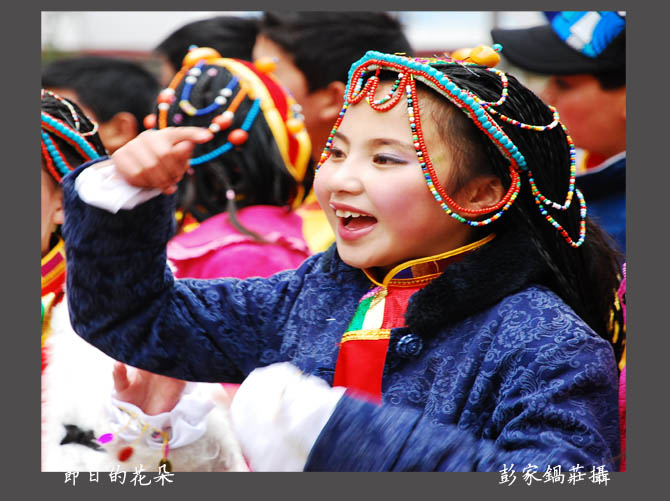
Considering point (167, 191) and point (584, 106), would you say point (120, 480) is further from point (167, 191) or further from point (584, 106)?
point (584, 106)

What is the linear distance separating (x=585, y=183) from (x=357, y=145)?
1875 mm

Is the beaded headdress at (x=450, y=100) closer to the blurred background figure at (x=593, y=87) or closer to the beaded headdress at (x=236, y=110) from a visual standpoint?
the beaded headdress at (x=236, y=110)

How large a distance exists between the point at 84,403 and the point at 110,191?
920 millimetres

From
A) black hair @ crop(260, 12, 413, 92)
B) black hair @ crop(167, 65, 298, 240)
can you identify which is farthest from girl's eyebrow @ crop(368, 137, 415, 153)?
black hair @ crop(260, 12, 413, 92)

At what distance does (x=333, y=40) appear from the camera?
4113mm

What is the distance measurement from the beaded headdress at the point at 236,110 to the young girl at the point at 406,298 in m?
0.91

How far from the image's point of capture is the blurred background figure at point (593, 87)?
3.37 metres

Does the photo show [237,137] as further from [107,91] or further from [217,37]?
[217,37]

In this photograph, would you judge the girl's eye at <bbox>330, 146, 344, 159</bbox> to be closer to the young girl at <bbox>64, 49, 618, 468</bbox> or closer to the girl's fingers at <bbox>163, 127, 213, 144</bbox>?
the young girl at <bbox>64, 49, 618, 468</bbox>

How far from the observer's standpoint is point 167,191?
6.38 ft

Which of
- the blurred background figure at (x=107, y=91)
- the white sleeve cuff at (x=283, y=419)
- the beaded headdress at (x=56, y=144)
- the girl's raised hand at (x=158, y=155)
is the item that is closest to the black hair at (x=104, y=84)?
the blurred background figure at (x=107, y=91)

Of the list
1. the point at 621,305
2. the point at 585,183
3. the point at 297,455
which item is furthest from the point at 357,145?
the point at 585,183

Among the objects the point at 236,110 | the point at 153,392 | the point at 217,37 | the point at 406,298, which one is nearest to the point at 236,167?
the point at 236,110

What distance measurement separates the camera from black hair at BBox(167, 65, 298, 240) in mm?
2949
